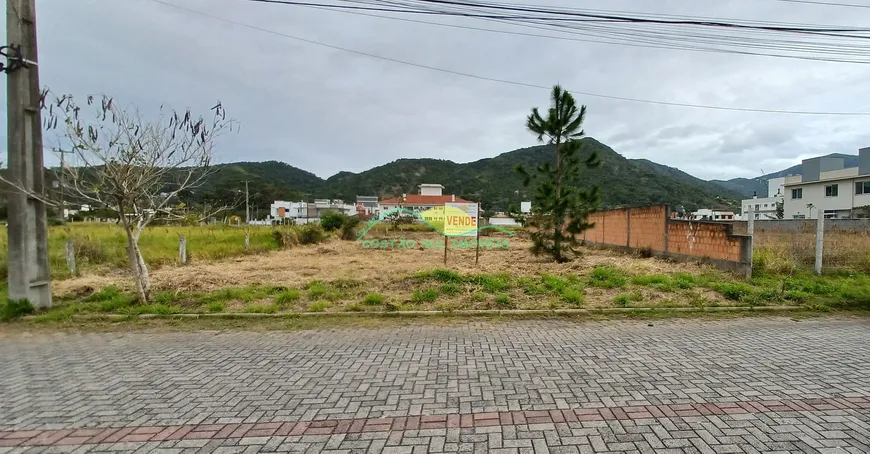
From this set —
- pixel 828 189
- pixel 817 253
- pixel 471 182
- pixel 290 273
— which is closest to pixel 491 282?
pixel 290 273

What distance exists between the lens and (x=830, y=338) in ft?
15.6

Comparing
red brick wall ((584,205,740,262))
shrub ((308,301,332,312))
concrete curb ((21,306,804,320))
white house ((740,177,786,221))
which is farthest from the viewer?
white house ((740,177,786,221))

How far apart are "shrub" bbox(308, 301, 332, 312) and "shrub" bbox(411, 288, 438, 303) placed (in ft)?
4.84

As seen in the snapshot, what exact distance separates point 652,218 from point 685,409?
11797 millimetres

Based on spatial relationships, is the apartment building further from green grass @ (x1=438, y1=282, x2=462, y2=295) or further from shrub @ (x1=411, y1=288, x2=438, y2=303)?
shrub @ (x1=411, y1=288, x2=438, y2=303)

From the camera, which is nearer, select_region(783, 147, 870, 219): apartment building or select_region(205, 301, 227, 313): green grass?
select_region(205, 301, 227, 313): green grass

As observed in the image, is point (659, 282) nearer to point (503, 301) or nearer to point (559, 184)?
point (503, 301)

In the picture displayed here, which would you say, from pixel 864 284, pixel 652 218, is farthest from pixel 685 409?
pixel 652 218

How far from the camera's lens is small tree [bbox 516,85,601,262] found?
12.1 meters

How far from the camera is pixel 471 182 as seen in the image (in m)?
73.4

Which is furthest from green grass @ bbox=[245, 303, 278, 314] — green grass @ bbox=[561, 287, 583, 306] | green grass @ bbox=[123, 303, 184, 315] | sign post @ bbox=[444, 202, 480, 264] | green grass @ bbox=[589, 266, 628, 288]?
sign post @ bbox=[444, 202, 480, 264]

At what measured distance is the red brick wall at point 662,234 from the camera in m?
9.46

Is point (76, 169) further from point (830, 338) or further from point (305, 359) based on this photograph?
point (830, 338)

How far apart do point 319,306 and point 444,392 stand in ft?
12.3
